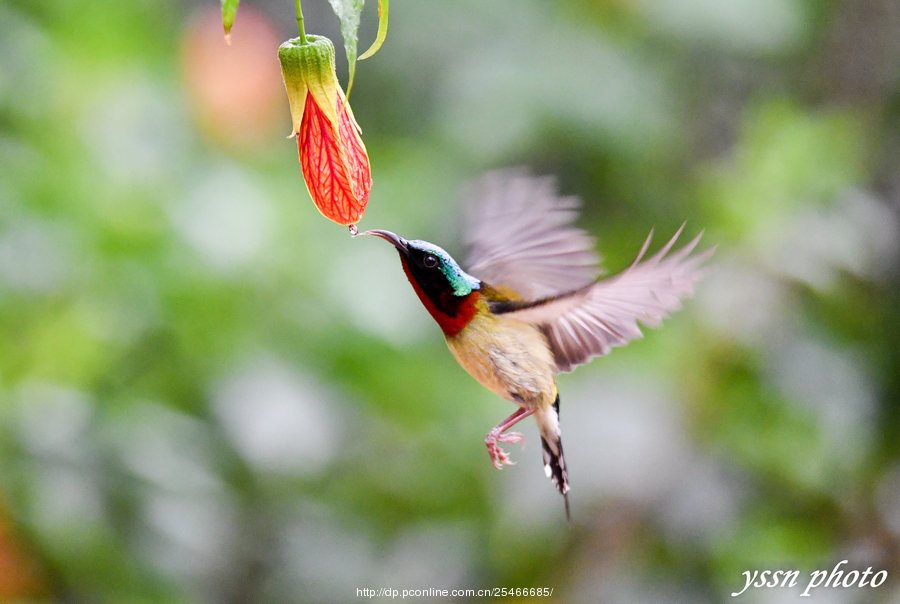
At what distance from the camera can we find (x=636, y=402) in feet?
5.44

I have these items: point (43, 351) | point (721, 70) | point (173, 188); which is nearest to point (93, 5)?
point (173, 188)

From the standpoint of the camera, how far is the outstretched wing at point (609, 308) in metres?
0.72

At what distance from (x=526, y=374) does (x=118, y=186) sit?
1.14 m

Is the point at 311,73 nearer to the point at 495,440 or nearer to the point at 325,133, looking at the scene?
the point at 325,133

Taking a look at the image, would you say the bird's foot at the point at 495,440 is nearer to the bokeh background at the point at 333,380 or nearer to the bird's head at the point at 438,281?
the bird's head at the point at 438,281

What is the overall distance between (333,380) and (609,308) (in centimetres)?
113

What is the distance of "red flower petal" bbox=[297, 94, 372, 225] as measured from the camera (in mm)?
711

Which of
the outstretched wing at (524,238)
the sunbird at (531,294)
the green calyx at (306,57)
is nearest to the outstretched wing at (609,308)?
the sunbird at (531,294)

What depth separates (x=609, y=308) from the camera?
2.74 feet

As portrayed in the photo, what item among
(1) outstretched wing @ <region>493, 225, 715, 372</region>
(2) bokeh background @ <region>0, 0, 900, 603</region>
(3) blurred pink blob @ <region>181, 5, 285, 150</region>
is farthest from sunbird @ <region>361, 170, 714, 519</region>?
(3) blurred pink blob @ <region>181, 5, 285, 150</region>

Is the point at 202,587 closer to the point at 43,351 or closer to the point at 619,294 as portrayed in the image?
the point at 43,351

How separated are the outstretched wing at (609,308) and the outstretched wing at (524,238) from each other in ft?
0.34

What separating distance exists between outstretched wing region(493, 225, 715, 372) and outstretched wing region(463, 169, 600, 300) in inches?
4.1

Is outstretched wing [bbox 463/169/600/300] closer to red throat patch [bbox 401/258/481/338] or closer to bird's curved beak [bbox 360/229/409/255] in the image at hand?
red throat patch [bbox 401/258/481/338]
